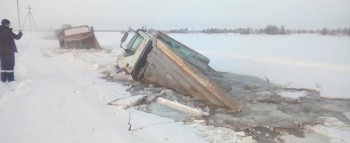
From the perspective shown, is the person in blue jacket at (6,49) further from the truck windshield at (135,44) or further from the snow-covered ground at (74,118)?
the truck windshield at (135,44)

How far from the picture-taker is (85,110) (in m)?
5.71

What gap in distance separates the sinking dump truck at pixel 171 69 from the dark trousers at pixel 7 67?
2.76 meters

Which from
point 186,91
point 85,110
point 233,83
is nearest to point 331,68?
point 233,83

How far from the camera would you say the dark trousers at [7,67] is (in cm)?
867

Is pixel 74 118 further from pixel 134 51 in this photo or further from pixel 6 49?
pixel 6 49

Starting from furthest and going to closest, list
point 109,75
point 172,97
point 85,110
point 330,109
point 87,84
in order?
point 109,75 < point 87,84 < point 172,97 < point 330,109 < point 85,110

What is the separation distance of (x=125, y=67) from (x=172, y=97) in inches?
95.8

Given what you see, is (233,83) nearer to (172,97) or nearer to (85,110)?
(172,97)

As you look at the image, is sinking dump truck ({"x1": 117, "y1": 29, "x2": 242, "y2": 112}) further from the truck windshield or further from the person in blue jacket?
the person in blue jacket

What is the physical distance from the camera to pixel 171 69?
7355 mm

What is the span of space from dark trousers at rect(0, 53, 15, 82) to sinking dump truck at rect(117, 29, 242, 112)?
2759 millimetres

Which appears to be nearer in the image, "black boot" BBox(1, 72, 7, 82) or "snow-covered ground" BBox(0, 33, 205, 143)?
"snow-covered ground" BBox(0, 33, 205, 143)

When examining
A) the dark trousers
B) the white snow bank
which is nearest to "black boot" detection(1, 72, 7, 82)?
the dark trousers

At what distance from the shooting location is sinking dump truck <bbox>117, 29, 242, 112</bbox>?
6355 mm
